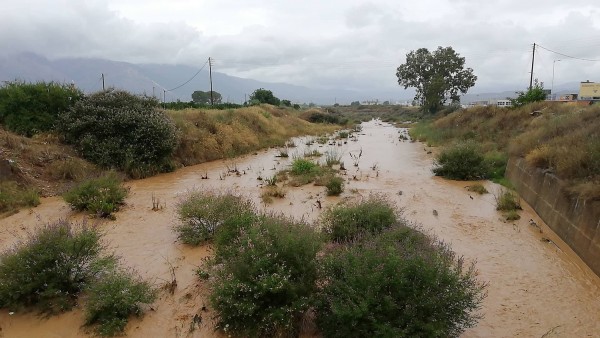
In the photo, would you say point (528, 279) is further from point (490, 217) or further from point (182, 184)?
point (182, 184)

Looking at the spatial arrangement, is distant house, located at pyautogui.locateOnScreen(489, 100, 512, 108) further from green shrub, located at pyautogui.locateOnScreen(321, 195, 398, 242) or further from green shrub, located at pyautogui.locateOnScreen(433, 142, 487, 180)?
green shrub, located at pyautogui.locateOnScreen(321, 195, 398, 242)

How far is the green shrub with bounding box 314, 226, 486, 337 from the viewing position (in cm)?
474

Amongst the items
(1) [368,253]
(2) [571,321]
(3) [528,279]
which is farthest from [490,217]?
(1) [368,253]

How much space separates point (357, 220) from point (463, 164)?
413 inches

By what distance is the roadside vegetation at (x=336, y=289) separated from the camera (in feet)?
15.7

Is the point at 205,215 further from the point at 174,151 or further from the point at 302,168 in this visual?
the point at 174,151

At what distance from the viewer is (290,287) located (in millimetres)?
5230

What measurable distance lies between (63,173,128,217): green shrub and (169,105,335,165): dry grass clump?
7.97m

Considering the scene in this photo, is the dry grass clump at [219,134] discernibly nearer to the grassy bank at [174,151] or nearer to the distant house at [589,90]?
the grassy bank at [174,151]

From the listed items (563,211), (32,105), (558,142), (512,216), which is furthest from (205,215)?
(32,105)

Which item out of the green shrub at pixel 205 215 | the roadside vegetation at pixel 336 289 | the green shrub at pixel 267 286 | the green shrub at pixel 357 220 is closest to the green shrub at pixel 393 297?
the roadside vegetation at pixel 336 289

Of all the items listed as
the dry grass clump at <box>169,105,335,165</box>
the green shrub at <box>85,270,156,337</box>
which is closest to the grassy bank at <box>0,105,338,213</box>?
the dry grass clump at <box>169,105,335,165</box>

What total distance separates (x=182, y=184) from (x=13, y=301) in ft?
33.0

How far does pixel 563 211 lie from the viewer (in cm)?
1002
